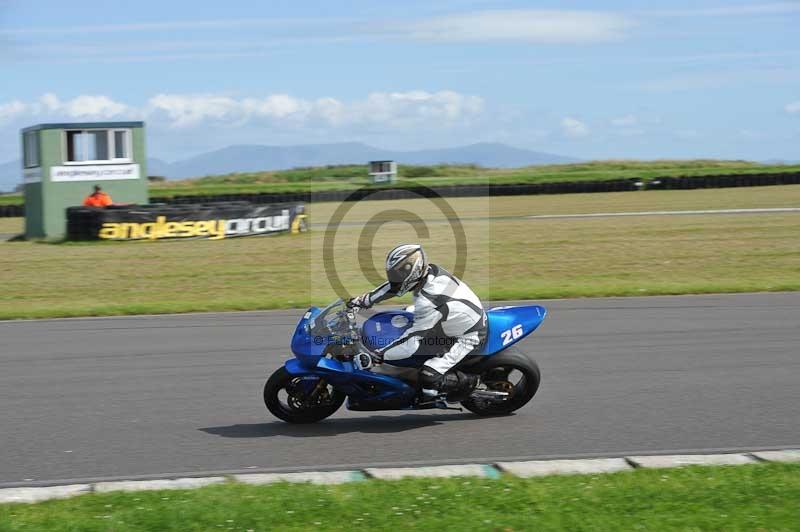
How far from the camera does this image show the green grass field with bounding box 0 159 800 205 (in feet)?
190

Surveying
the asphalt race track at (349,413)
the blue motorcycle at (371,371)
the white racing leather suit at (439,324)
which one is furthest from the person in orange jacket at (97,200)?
the white racing leather suit at (439,324)

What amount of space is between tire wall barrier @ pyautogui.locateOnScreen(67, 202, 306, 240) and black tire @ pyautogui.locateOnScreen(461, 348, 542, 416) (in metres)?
19.0

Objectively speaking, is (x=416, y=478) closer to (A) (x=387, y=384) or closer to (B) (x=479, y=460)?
(B) (x=479, y=460)

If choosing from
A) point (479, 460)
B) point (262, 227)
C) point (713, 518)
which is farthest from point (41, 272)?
point (713, 518)

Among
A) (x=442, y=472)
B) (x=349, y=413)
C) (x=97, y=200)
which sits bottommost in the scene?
(x=349, y=413)

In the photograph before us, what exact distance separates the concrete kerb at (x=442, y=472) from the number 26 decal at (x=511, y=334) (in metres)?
1.56

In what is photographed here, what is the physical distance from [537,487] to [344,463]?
147 cm

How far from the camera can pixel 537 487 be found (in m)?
5.82

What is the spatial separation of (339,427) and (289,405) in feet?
1.37

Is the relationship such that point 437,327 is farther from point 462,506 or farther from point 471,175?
point 471,175

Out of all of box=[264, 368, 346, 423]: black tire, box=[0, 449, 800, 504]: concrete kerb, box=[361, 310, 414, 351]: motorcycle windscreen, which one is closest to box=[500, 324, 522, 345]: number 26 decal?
box=[361, 310, 414, 351]: motorcycle windscreen

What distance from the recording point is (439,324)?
7801 millimetres

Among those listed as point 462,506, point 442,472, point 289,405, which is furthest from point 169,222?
point 462,506

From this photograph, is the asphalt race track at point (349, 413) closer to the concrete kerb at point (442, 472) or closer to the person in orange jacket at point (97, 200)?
the concrete kerb at point (442, 472)
